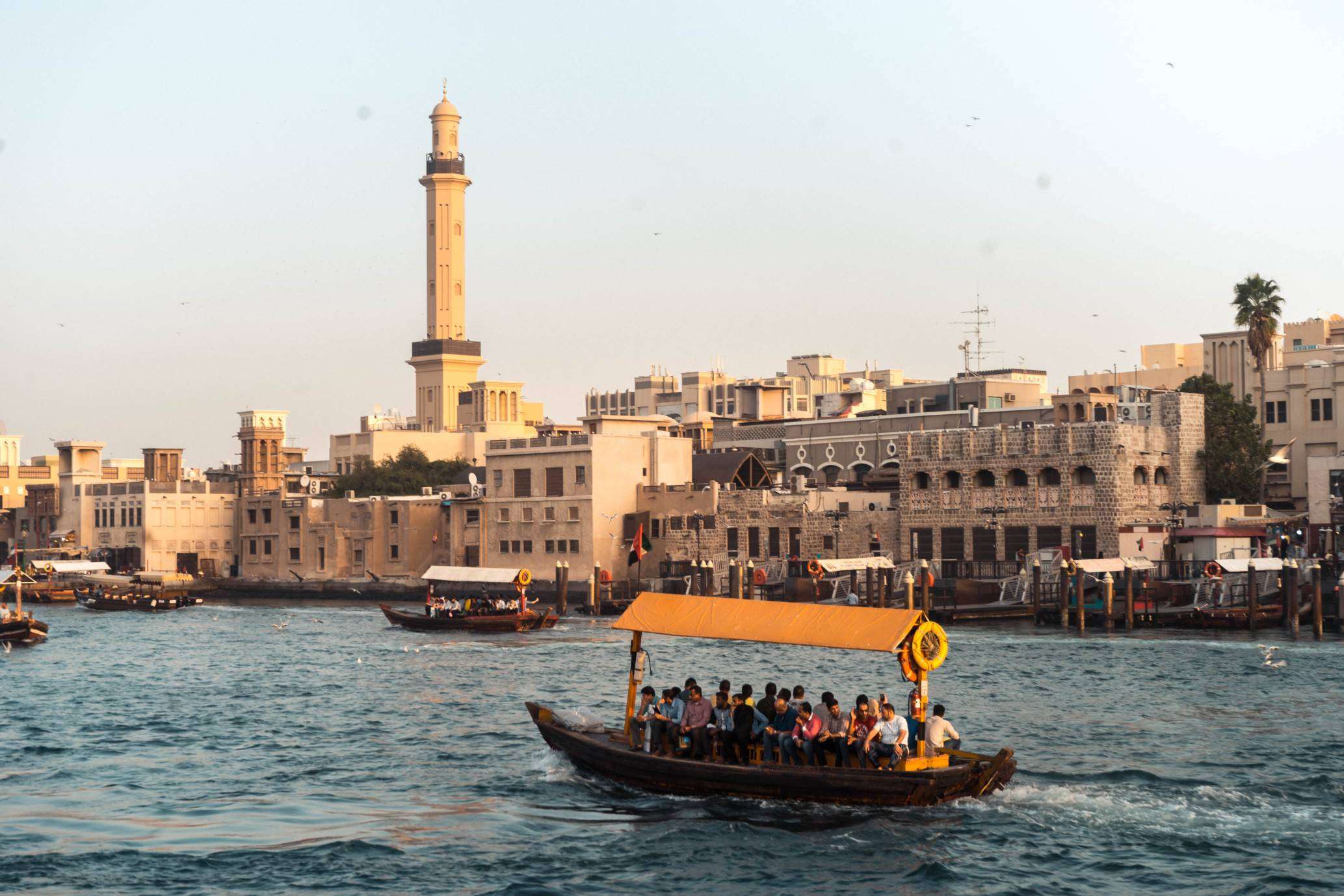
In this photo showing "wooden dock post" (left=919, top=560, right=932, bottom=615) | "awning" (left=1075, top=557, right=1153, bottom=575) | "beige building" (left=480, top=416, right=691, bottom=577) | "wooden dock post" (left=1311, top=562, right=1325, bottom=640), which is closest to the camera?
"wooden dock post" (left=1311, top=562, right=1325, bottom=640)

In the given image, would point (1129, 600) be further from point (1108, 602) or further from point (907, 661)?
point (907, 661)

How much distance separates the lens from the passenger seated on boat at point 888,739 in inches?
1061

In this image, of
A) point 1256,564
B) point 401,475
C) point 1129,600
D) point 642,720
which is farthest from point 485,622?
point 401,475

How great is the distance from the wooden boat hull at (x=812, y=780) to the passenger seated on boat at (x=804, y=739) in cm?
38

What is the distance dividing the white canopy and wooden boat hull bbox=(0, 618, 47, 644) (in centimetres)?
4218

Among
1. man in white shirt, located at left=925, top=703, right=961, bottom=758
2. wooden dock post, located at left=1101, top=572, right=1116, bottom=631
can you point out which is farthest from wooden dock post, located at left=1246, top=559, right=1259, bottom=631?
man in white shirt, located at left=925, top=703, right=961, bottom=758

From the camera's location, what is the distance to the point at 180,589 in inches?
3996

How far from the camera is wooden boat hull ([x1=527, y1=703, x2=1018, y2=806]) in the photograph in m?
26.8

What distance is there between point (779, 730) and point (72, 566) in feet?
293

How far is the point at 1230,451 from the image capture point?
79.4 metres

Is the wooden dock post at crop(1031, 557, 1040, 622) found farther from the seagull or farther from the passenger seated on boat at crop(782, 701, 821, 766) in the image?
the passenger seated on boat at crop(782, 701, 821, 766)

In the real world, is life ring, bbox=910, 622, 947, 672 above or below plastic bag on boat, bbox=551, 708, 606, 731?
above

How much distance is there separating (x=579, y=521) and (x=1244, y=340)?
42441mm

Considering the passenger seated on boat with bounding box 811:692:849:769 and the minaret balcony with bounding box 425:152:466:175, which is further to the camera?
the minaret balcony with bounding box 425:152:466:175
